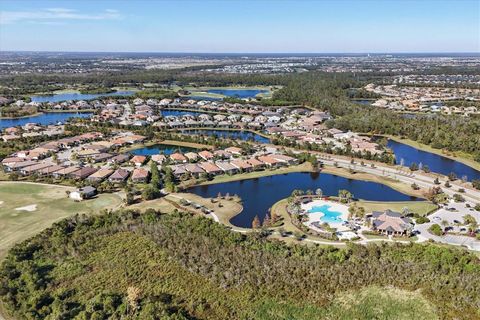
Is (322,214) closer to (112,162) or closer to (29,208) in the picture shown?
(29,208)

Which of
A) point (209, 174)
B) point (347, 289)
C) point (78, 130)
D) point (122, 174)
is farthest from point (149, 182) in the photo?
point (78, 130)

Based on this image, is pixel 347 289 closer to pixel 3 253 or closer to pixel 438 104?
pixel 3 253

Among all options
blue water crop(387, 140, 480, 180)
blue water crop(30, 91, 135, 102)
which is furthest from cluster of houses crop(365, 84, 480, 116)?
blue water crop(30, 91, 135, 102)

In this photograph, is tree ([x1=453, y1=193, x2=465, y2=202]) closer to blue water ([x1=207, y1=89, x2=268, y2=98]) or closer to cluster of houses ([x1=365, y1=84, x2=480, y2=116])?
cluster of houses ([x1=365, y1=84, x2=480, y2=116])

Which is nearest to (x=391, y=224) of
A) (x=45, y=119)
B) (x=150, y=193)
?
(x=150, y=193)

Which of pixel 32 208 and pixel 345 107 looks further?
pixel 345 107

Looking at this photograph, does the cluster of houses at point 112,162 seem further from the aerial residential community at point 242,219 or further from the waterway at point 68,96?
the waterway at point 68,96
